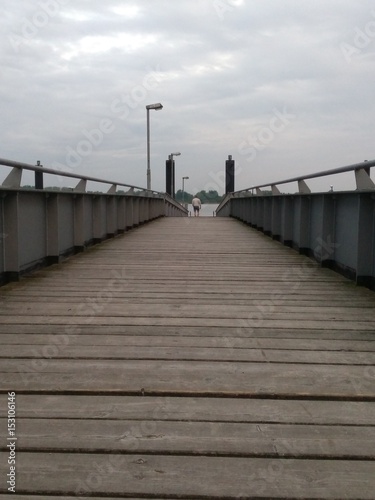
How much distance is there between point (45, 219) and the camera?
6.54m

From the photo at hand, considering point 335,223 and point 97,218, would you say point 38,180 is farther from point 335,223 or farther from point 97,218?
point 335,223

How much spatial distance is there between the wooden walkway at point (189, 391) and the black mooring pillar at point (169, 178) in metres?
Answer: 35.9

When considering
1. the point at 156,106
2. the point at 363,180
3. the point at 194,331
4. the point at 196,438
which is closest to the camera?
the point at 196,438

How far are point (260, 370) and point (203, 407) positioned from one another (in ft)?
1.87

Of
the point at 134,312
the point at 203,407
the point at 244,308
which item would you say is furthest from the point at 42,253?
the point at 203,407

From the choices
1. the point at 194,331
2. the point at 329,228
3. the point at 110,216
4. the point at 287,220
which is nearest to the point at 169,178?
the point at 110,216

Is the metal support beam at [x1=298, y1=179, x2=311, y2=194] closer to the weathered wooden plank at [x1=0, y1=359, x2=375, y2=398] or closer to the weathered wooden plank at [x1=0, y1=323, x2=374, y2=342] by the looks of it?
the weathered wooden plank at [x1=0, y1=323, x2=374, y2=342]

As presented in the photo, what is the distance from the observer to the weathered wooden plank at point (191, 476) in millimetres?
1712

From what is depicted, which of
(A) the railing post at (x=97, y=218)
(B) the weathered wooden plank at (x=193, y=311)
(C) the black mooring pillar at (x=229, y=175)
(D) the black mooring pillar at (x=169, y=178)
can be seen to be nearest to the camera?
(B) the weathered wooden plank at (x=193, y=311)

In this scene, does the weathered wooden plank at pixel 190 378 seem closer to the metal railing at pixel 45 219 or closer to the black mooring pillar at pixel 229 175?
the metal railing at pixel 45 219

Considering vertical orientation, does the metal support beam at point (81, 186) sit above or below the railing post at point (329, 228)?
above

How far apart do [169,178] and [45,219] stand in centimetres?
3523

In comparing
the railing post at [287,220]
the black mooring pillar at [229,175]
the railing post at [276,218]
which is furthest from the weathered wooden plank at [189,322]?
the black mooring pillar at [229,175]

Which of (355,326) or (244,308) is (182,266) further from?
(355,326)
